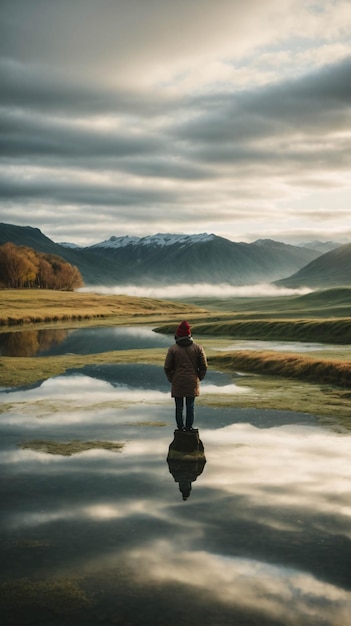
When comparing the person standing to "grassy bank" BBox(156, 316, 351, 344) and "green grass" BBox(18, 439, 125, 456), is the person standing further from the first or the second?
"grassy bank" BBox(156, 316, 351, 344)

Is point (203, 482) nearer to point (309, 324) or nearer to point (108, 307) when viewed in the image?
point (309, 324)

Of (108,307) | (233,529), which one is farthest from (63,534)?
(108,307)

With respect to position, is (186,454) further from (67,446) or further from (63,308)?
(63,308)

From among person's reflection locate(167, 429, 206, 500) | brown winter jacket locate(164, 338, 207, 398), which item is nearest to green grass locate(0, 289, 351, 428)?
person's reflection locate(167, 429, 206, 500)

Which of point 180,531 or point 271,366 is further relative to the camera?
point 271,366

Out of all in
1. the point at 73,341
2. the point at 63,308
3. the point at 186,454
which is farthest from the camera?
the point at 63,308

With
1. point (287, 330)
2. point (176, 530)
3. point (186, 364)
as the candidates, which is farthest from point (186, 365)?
point (287, 330)

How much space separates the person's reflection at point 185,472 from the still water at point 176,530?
0.11 metres

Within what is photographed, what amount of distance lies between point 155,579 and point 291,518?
4.24 meters

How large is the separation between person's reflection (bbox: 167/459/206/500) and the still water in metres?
0.11

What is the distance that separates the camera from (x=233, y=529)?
12.8m

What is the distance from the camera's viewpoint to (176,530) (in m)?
12.7

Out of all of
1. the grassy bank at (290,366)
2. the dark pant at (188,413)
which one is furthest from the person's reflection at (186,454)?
the grassy bank at (290,366)

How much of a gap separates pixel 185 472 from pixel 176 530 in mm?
4649
